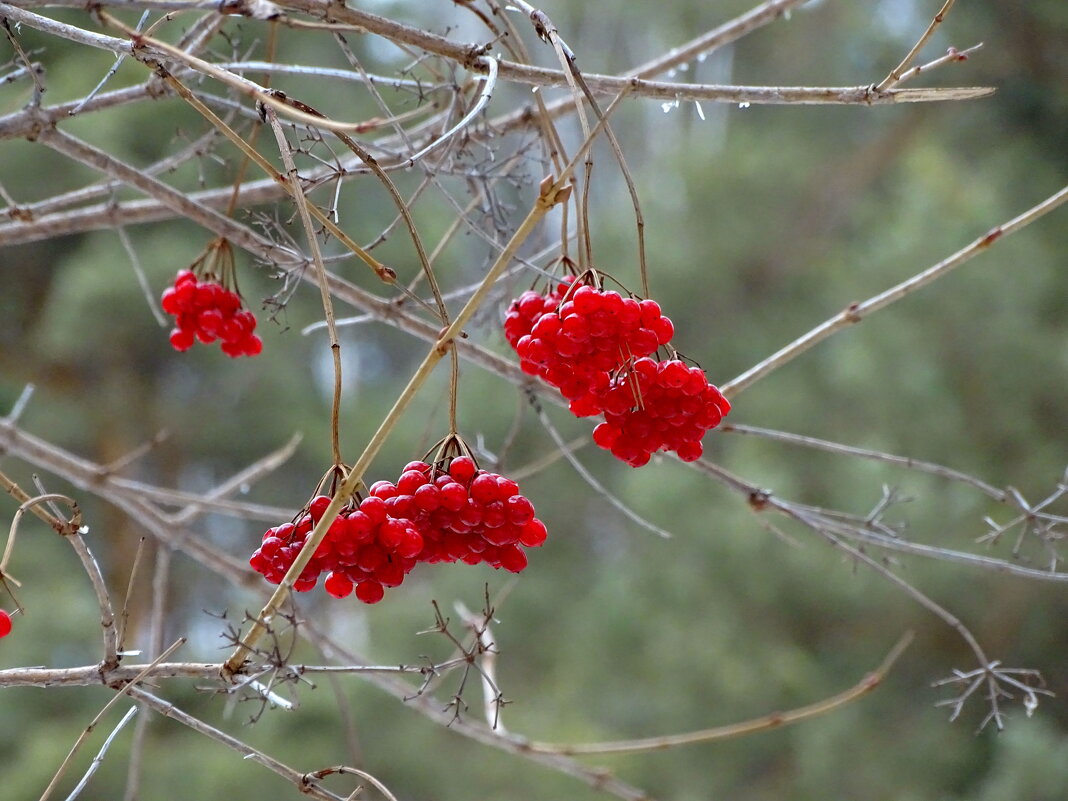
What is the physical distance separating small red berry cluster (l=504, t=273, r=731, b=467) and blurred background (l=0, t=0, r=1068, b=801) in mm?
535

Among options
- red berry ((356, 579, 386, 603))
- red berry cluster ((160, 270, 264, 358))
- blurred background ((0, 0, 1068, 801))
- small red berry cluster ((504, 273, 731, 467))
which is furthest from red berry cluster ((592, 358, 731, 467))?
blurred background ((0, 0, 1068, 801))

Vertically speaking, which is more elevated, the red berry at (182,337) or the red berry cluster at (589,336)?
the red berry at (182,337)

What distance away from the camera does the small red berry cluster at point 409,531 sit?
35cm

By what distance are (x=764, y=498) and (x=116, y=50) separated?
0.39m

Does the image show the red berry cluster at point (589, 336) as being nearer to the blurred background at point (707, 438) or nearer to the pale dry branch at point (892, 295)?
the pale dry branch at point (892, 295)

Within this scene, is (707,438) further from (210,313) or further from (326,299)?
(326,299)

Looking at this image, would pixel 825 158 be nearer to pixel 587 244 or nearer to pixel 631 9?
pixel 631 9

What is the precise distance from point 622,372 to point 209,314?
0.29 metres

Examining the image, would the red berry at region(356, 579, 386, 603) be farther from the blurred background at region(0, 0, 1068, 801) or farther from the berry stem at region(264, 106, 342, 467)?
the blurred background at region(0, 0, 1068, 801)

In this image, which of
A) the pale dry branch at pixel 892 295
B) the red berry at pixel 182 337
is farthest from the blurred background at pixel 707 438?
the pale dry branch at pixel 892 295

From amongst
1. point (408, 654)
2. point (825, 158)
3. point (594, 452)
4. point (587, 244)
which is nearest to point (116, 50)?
point (587, 244)

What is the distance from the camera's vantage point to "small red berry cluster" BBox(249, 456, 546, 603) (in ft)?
1.16

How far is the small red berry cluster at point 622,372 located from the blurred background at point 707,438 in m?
0.53

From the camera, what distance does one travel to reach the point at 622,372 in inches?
16.4
